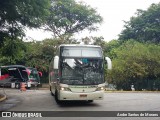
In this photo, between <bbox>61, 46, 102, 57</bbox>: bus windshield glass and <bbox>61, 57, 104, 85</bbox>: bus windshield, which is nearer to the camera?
<bbox>61, 57, 104, 85</bbox>: bus windshield

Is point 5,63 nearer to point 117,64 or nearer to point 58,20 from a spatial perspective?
point 58,20

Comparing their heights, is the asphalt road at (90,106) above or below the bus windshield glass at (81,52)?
below

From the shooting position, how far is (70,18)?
5656 cm

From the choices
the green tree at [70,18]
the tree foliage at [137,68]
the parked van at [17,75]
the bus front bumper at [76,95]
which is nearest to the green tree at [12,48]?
the bus front bumper at [76,95]

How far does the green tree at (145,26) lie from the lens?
5120 cm

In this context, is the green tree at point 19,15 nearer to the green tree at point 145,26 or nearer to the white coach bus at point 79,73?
the white coach bus at point 79,73

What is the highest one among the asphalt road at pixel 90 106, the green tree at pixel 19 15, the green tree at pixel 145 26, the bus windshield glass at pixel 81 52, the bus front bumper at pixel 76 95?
the green tree at pixel 145 26

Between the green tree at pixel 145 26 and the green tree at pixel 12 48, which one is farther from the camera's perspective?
the green tree at pixel 145 26

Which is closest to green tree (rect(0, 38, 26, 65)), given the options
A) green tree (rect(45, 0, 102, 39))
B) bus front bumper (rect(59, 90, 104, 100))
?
bus front bumper (rect(59, 90, 104, 100))

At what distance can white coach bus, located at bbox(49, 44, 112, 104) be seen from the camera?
16559 mm

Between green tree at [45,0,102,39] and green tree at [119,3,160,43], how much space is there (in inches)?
235

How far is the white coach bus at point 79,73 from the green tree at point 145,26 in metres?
34.7

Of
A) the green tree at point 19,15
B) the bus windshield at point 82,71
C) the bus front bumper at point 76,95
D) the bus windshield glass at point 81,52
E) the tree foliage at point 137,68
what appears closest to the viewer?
the bus front bumper at point 76,95

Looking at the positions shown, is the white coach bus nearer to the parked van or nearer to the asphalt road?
the asphalt road
